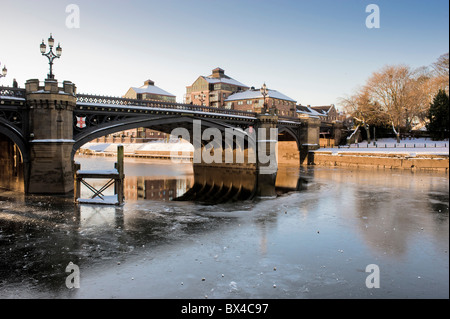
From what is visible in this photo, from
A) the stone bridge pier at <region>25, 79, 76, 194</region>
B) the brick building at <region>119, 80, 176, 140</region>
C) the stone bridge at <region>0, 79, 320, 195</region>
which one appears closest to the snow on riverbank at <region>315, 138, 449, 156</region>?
the stone bridge at <region>0, 79, 320, 195</region>

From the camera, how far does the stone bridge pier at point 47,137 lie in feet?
81.2

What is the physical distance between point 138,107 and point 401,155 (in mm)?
38687

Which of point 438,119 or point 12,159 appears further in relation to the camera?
point 438,119

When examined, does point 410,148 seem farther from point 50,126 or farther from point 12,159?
point 12,159

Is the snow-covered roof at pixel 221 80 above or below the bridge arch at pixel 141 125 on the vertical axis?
above

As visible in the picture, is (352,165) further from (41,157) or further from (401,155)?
(41,157)

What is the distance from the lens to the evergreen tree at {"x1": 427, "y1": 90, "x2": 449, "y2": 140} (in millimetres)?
50609

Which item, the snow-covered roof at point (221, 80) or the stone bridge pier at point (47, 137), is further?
the snow-covered roof at point (221, 80)

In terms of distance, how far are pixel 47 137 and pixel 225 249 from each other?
18.6 m

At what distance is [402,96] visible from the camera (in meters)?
58.5

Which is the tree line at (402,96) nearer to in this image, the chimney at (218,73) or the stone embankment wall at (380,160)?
the stone embankment wall at (380,160)

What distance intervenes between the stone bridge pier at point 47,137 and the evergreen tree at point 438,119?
49100 mm

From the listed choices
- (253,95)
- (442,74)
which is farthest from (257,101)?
(442,74)

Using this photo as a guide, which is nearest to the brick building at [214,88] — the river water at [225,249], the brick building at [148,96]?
the brick building at [148,96]
